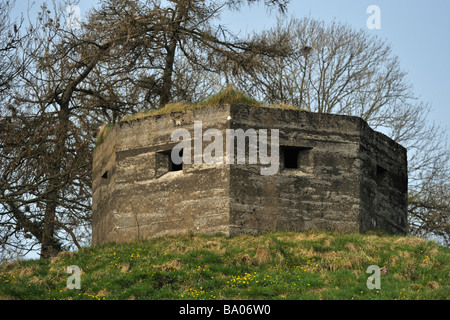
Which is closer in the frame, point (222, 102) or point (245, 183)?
point (245, 183)

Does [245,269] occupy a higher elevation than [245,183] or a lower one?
lower

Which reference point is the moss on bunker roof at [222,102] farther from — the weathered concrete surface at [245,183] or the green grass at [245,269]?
the green grass at [245,269]

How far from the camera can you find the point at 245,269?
17.0 meters

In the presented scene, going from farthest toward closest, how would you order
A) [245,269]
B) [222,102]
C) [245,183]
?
[222,102]
[245,183]
[245,269]

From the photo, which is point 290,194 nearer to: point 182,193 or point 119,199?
point 182,193

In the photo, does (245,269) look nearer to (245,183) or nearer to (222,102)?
(245,183)

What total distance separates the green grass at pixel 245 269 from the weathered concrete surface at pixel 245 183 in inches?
21.7

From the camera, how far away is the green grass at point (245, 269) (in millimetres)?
15680

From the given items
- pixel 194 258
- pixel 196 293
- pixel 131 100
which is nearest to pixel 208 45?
pixel 131 100

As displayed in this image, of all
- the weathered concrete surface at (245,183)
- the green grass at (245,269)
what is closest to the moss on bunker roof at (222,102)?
the weathered concrete surface at (245,183)

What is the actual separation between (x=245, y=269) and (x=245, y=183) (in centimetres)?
Result: 301

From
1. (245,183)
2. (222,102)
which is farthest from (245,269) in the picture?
(222,102)

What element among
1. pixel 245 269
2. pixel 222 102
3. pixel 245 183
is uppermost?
pixel 222 102

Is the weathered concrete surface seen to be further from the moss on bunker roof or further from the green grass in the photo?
the green grass
